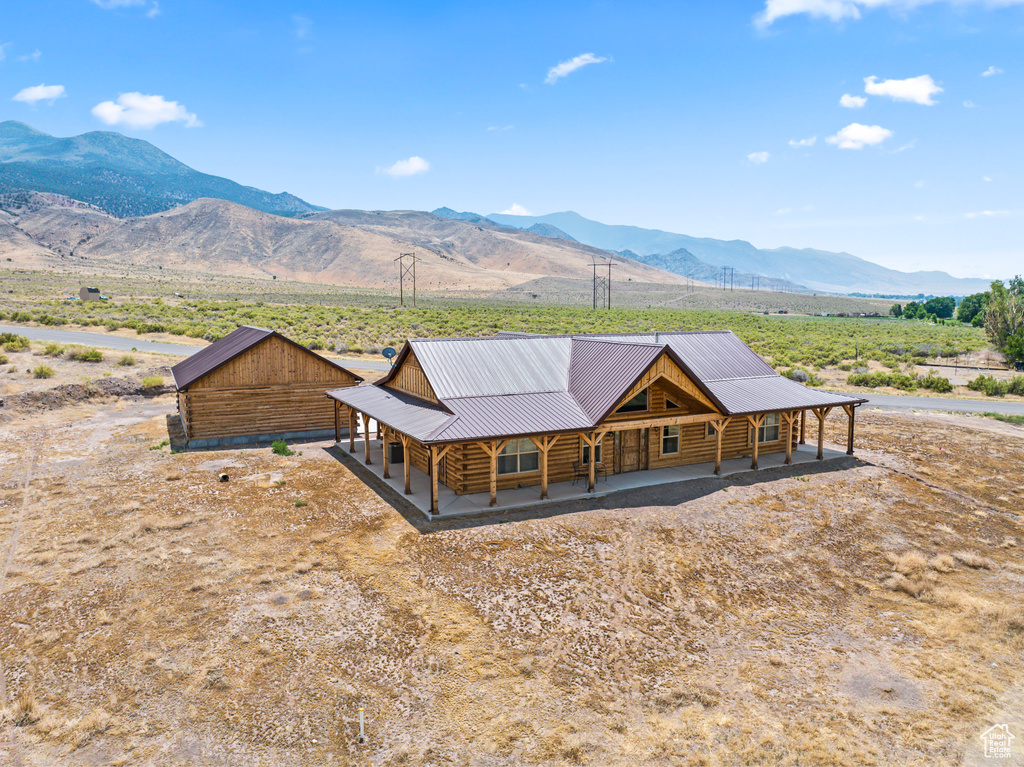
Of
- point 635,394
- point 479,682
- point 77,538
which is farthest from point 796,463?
point 77,538


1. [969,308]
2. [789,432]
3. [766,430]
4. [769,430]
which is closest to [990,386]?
[769,430]

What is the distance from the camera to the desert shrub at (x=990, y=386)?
39188 millimetres

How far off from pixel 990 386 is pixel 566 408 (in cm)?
3422

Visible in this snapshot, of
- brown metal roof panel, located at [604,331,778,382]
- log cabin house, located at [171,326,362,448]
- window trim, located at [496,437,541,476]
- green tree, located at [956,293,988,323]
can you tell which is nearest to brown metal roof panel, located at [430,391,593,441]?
window trim, located at [496,437,541,476]

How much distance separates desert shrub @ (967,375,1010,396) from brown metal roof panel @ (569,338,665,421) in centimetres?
3108

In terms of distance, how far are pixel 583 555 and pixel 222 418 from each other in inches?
709

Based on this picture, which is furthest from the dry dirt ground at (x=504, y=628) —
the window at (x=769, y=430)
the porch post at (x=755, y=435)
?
the window at (x=769, y=430)

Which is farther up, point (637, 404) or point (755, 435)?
point (637, 404)

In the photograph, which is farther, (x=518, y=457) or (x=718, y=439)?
(x=718, y=439)

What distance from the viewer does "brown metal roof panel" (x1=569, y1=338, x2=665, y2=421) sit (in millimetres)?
19812

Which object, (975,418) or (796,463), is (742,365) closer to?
(796,463)

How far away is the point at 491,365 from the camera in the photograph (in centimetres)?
2212

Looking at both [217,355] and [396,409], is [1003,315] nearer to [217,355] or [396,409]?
[396,409]

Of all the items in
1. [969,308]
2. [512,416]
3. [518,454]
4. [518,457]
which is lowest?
[518,457]
